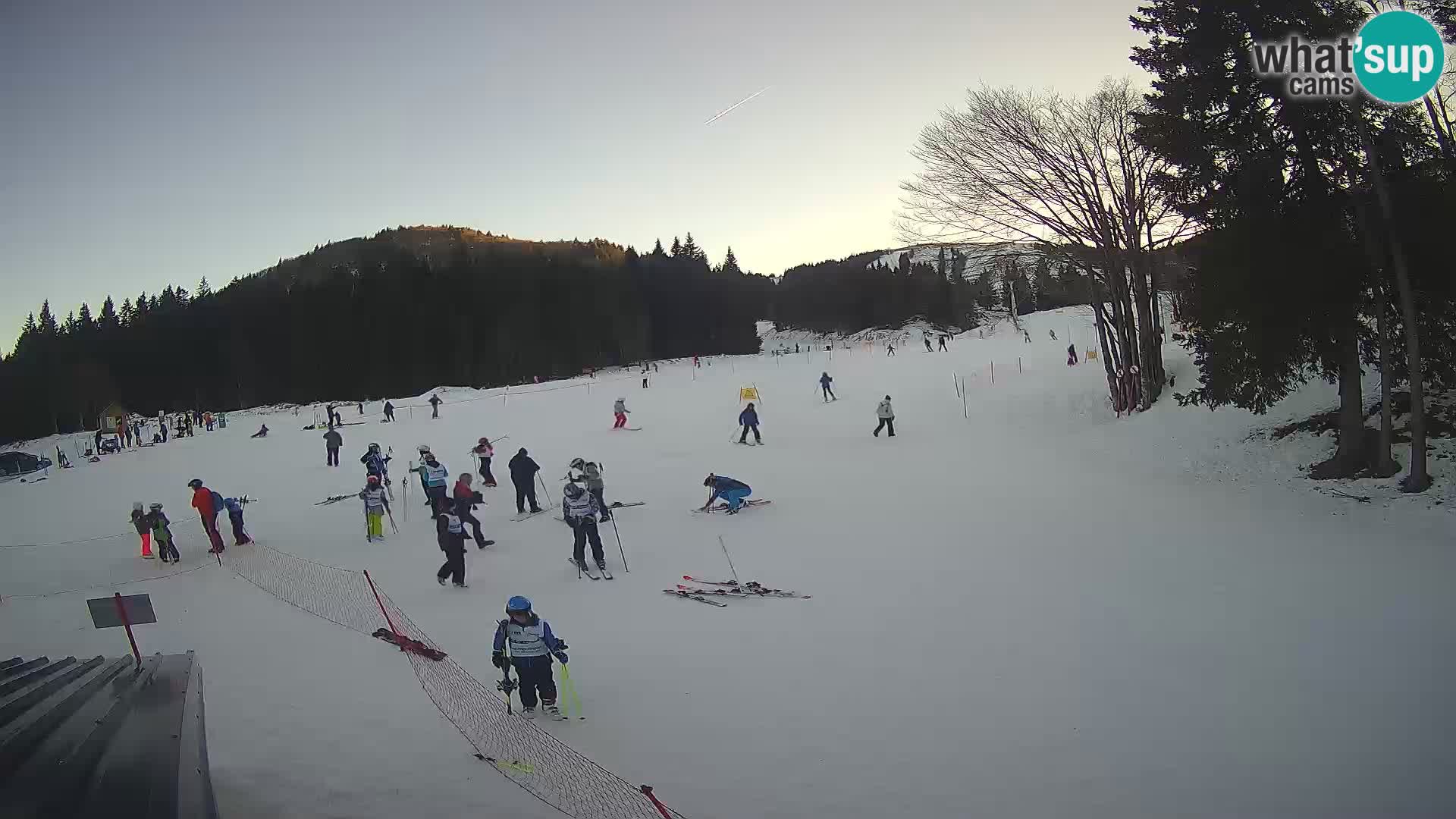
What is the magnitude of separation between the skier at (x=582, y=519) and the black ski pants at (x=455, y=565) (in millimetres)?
1706

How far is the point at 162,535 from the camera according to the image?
14008 mm

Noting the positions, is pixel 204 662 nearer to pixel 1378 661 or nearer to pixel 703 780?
pixel 703 780

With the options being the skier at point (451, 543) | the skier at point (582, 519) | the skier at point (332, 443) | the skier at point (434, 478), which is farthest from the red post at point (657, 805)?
the skier at point (332, 443)

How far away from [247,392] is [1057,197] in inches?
3642

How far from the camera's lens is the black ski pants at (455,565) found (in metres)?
11.4

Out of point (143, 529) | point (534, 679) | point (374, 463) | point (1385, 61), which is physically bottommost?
point (534, 679)

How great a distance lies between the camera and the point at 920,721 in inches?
264

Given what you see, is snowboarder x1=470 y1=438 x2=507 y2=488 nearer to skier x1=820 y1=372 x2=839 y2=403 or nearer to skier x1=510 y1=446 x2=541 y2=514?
skier x1=510 y1=446 x2=541 y2=514

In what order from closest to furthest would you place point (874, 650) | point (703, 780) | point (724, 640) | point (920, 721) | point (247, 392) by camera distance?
point (703, 780) → point (920, 721) → point (874, 650) → point (724, 640) → point (247, 392)

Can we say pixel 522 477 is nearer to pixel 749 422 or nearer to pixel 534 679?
pixel 749 422

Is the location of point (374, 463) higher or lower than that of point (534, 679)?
higher

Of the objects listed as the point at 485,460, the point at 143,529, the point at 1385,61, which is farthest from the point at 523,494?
the point at 1385,61

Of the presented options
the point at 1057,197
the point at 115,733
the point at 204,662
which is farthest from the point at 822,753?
the point at 1057,197

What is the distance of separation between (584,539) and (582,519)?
1.41 feet
